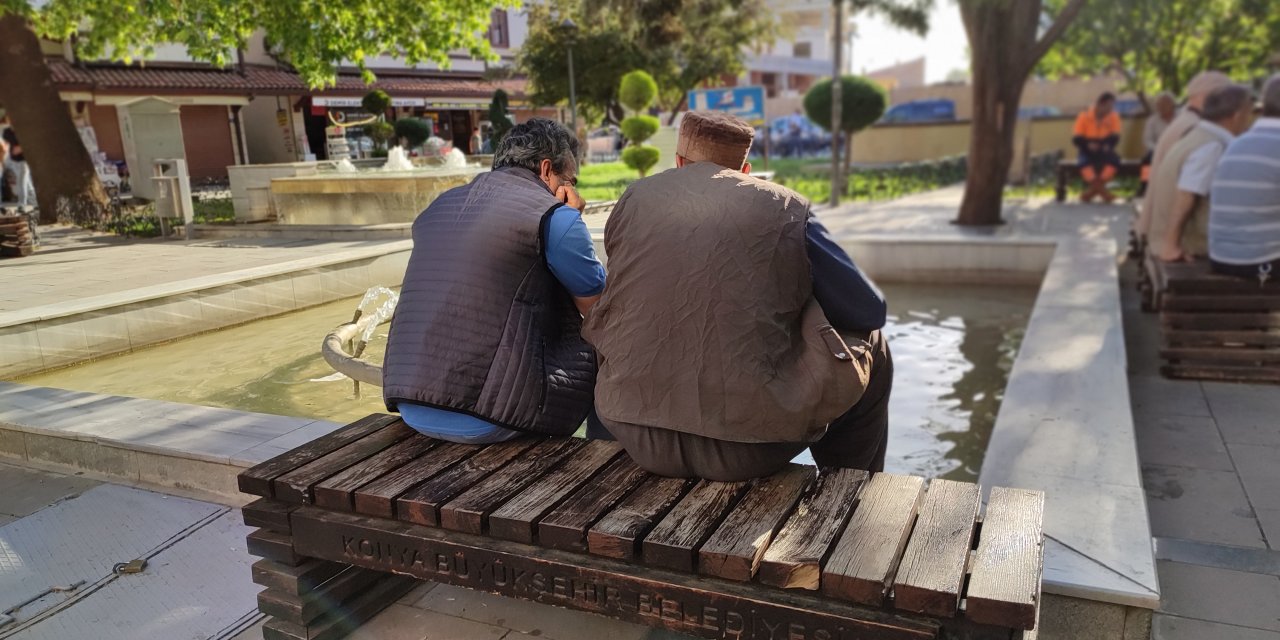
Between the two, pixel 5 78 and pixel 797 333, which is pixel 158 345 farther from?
pixel 5 78

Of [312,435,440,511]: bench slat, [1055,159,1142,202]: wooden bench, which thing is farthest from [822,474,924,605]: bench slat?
[1055,159,1142,202]: wooden bench

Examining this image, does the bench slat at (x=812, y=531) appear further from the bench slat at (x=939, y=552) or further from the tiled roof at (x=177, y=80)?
the tiled roof at (x=177, y=80)

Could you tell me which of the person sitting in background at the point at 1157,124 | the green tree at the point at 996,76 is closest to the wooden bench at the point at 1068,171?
the person sitting in background at the point at 1157,124

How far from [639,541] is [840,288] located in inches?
31.4

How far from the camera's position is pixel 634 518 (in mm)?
1945

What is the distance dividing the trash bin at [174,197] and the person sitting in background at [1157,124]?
12516mm

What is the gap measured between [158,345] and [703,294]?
5365 millimetres

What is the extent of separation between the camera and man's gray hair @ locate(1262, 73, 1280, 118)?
4594 mm

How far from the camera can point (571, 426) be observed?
2.57 metres

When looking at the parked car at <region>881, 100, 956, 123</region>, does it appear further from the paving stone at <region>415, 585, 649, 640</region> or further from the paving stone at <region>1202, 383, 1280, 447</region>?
the paving stone at <region>415, 585, 649, 640</region>

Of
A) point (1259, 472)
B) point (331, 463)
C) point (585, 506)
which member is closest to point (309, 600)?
point (331, 463)

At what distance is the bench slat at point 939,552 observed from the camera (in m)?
1.60

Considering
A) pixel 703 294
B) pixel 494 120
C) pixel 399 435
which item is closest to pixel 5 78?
pixel 494 120

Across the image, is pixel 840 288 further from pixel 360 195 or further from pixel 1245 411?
pixel 360 195
